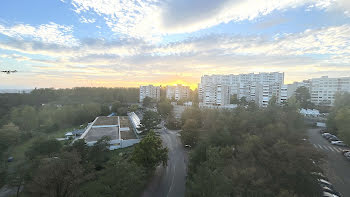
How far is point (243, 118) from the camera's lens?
10.3 meters

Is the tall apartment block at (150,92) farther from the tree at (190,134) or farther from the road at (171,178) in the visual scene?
the road at (171,178)

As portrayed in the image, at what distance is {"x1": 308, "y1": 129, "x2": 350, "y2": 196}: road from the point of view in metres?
6.51

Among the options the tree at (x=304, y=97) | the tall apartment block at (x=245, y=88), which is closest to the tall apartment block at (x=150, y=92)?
the tall apartment block at (x=245, y=88)

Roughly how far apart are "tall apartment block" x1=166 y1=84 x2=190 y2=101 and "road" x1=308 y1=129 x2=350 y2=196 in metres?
27.9

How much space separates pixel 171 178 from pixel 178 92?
100.0 ft

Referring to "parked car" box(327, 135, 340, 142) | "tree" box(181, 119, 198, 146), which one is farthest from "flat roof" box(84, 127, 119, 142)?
"parked car" box(327, 135, 340, 142)

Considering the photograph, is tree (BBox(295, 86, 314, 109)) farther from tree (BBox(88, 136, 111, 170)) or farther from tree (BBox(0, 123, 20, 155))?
tree (BBox(0, 123, 20, 155))

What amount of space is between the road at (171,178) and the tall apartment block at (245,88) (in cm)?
1366

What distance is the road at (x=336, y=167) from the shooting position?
6506 mm

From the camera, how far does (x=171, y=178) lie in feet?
27.4

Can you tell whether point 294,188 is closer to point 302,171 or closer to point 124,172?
point 302,171

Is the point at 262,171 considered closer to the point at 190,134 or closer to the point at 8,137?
the point at 190,134

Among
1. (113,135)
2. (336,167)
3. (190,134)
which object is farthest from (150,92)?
(336,167)

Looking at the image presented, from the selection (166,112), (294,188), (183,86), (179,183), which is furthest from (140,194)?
(183,86)
